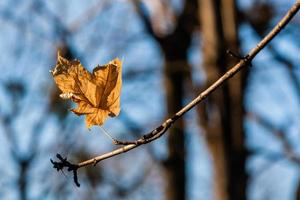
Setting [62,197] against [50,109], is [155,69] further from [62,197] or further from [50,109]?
[62,197]

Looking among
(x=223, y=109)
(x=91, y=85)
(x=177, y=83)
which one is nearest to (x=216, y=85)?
(x=91, y=85)

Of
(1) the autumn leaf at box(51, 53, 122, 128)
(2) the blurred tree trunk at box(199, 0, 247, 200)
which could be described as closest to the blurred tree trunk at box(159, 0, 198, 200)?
(2) the blurred tree trunk at box(199, 0, 247, 200)

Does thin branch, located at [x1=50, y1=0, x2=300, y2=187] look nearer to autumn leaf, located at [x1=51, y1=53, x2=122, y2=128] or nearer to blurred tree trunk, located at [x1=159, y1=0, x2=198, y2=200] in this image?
autumn leaf, located at [x1=51, y1=53, x2=122, y2=128]

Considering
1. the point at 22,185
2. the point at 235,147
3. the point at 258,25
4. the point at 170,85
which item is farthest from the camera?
the point at 22,185

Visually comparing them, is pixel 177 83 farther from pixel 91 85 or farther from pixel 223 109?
pixel 91 85

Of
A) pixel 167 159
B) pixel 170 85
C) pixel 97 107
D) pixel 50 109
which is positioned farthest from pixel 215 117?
pixel 50 109

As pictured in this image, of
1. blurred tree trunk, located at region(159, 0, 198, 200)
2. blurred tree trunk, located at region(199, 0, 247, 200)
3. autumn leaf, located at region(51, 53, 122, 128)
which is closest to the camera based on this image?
autumn leaf, located at region(51, 53, 122, 128)
